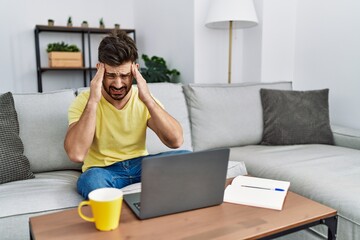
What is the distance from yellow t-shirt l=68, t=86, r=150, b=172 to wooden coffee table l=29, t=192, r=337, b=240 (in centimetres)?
47

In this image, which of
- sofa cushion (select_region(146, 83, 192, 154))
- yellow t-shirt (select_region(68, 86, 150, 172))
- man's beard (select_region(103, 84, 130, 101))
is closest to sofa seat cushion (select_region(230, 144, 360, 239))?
sofa cushion (select_region(146, 83, 192, 154))

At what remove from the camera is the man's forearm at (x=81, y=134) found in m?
→ 1.28

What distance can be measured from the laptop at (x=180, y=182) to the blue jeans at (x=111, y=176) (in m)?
0.29

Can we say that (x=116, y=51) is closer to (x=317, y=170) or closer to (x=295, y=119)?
(x=317, y=170)

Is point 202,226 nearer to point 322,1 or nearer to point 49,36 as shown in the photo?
point 322,1

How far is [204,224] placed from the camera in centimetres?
89

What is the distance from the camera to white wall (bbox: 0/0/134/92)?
149 inches

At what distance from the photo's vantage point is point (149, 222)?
2.94 feet

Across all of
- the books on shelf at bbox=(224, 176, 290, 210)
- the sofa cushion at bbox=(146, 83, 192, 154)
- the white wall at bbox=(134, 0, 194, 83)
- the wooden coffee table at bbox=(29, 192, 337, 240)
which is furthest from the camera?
the white wall at bbox=(134, 0, 194, 83)

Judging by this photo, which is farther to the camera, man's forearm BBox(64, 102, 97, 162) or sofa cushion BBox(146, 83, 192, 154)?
sofa cushion BBox(146, 83, 192, 154)

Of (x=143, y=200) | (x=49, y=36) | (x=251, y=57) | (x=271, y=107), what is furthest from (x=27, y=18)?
(x=143, y=200)

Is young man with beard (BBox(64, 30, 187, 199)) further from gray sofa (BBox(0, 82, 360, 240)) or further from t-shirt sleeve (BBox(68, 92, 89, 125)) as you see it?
gray sofa (BBox(0, 82, 360, 240))

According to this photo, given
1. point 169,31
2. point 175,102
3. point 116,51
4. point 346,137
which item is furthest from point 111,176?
point 169,31

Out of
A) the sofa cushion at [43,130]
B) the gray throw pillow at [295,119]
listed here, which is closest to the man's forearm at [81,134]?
the sofa cushion at [43,130]
